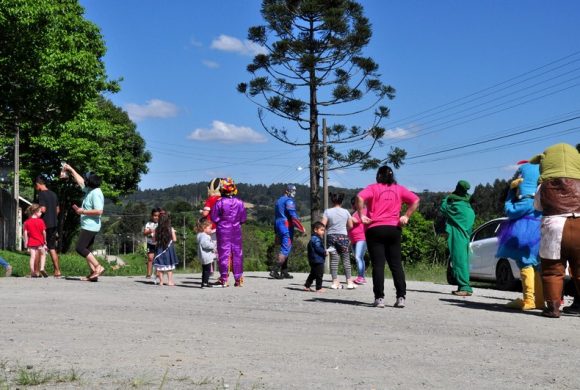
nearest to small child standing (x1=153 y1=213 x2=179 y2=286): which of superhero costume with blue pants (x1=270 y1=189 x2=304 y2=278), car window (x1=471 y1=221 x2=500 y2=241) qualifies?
superhero costume with blue pants (x1=270 y1=189 x2=304 y2=278)

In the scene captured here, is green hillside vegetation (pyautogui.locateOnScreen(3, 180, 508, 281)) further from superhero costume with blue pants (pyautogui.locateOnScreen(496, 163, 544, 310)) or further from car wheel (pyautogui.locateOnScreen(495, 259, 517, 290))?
car wheel (pyautogui.locateOnScreen(495, 259, 517, 290))

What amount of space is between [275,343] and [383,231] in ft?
11.2

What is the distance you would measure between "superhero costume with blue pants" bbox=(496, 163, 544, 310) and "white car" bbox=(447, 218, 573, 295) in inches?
190

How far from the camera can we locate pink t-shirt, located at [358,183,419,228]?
9.69 meters

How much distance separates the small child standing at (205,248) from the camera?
41.5 ft

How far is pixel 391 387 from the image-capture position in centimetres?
501

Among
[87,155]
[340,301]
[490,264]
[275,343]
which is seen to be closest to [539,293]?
[340,301]

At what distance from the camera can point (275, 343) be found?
21.8 ft

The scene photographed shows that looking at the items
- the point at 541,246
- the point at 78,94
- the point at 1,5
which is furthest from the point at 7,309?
the point at 78,94

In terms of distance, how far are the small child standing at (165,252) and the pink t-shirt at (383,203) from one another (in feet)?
14.5

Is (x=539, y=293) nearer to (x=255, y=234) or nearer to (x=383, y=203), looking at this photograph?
(x=383, y=203)

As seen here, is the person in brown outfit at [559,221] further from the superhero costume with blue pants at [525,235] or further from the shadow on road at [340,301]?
the shadow on road at [340,301]

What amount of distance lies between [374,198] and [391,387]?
4.92m

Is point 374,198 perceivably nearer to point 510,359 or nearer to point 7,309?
point 510,359
